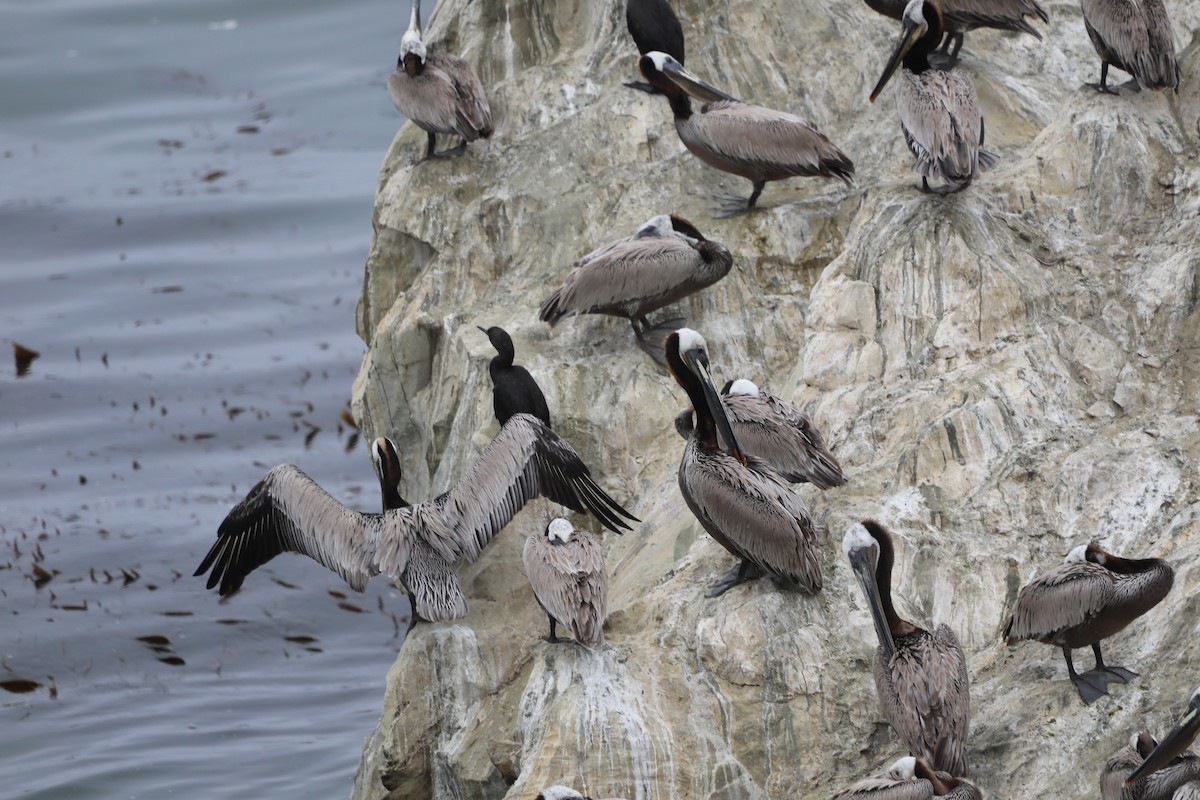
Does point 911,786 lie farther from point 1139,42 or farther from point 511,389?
point 1139,42

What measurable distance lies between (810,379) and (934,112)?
1517 mm

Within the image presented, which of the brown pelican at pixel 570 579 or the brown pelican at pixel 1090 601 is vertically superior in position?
the brown pelican at pixel 1090 601

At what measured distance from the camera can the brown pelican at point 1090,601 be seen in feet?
20.6

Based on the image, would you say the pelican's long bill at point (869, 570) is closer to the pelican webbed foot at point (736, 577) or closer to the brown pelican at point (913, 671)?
the brown pelican at point (913, 671)

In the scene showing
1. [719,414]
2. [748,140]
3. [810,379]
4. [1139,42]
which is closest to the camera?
[719,414]

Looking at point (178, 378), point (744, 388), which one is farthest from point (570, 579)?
point (178, 378)

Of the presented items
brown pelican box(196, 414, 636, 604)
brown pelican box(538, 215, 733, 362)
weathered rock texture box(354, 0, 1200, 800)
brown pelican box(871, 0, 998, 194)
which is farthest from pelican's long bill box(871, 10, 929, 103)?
brown pelican box(196, 414, 636, 604)

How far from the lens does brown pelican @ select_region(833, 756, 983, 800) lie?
5.93 meters

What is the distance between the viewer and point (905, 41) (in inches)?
361

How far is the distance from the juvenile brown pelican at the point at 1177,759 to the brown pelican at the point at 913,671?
73cm

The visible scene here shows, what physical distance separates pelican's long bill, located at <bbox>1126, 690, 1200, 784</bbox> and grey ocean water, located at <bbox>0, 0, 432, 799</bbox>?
8.56m

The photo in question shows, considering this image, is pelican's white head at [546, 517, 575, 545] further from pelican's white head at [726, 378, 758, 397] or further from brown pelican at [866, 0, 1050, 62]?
brown pelican at [866, 0, 1050, 62]

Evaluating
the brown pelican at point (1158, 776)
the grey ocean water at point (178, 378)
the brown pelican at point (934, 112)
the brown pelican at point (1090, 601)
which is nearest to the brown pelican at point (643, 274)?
the brown pelican at point (934, 112)

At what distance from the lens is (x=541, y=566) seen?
25.0 feet
